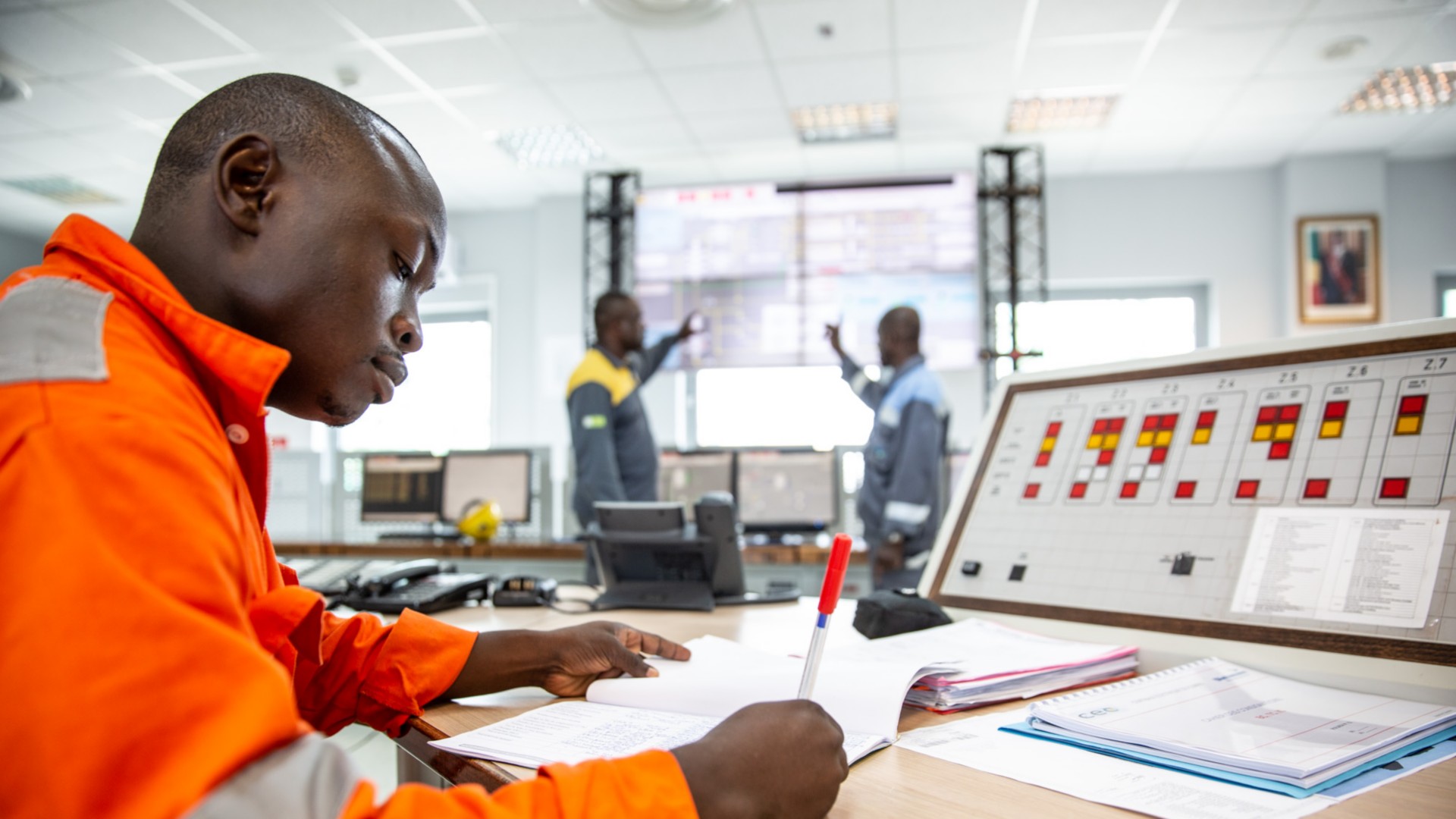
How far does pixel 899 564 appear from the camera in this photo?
286 cm

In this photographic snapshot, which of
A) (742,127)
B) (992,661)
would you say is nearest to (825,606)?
(992,661)

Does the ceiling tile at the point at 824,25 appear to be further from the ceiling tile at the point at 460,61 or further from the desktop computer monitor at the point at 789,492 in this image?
the desktop computer monitor at the point at 789,492

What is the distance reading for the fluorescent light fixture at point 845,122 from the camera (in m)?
4.45

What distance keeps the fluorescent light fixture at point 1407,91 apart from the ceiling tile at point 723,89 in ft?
9.30

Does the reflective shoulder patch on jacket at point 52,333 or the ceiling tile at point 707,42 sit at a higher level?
the ceiling tile at point 707,42

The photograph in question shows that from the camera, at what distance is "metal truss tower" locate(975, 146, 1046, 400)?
15.7 feet

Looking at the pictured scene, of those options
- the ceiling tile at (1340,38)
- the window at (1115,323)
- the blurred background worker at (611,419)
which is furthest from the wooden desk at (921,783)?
the window at (1115,323)

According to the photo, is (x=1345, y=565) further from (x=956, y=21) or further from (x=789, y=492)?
(x=956, y=21)

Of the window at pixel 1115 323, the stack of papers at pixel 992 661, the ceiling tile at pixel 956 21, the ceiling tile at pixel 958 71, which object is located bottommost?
the stack of papers at pixel 992 661

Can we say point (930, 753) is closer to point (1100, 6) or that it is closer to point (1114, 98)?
point (1100, 6)

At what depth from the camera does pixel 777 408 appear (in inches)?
216

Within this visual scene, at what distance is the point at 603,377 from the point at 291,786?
→ 8.37 ft

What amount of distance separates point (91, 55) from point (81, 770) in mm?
4526

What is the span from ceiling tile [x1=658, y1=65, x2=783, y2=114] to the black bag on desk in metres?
3.43
